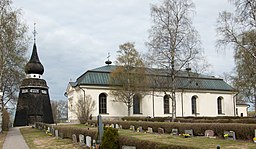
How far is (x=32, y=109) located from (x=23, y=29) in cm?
2162

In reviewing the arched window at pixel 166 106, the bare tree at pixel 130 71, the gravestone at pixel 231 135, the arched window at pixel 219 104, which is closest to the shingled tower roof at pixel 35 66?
the bare tree at pixel 130 71

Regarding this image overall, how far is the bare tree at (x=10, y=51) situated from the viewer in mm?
25953

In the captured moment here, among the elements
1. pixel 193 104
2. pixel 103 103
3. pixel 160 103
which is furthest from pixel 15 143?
pixel 193 104

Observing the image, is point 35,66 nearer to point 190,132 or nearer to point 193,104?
point 193,104

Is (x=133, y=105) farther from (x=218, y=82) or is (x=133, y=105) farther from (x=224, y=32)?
(x=224, y=32)

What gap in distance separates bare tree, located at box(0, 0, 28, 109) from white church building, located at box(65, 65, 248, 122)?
11678mm

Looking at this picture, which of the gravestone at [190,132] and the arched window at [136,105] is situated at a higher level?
the arched window at [136,105]

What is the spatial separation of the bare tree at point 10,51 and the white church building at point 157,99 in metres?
11.7

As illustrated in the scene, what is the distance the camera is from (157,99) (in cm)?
4369

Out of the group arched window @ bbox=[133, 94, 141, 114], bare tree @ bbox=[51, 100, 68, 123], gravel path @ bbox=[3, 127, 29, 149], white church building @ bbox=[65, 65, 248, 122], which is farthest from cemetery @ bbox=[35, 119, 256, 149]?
bare tree @ bbox=[51, 100, 68, 123]

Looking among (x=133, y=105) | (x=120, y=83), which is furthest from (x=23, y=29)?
(x=133, y=105)

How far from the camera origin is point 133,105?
42219mm

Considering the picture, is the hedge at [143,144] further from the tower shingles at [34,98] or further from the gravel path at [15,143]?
the tower shingles at [34,98]

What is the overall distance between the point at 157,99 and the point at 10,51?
2290cm
